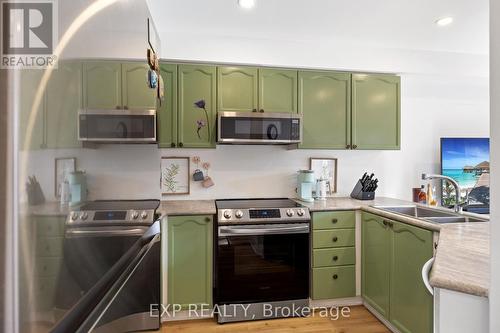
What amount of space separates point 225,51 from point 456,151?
279 centimetres

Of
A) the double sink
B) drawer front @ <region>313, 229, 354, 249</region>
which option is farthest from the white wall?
drawer front @ <region>313, 229, 354, 249</region>

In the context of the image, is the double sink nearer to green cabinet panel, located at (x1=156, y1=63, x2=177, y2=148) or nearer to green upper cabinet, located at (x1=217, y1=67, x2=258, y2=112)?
green upper cabinet, located at (x1=217, y1=67, x2=258, y2=112)

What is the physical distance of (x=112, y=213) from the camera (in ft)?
1.76

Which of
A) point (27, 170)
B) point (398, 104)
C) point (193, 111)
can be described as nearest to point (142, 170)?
point (27, 170)

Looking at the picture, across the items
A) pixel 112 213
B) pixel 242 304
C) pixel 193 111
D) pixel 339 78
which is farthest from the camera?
pixel 339 78

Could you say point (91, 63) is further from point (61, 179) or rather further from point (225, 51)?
point (225, 51)

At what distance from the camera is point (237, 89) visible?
265cm

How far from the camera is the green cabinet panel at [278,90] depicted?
8.83 feet

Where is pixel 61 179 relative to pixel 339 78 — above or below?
below

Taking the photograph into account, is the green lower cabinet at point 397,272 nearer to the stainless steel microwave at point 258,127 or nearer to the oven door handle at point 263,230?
the oven door handle at point 263,230

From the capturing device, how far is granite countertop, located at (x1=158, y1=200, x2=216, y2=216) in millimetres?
2314

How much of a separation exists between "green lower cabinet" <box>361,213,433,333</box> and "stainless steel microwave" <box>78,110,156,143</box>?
184 cm

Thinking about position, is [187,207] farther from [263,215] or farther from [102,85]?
[102,85]

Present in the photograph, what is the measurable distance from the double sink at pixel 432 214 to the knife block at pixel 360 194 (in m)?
0.36
